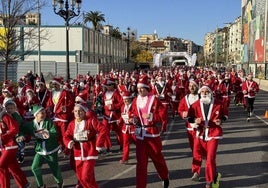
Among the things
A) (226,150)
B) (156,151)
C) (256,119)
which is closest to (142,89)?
(156,151)

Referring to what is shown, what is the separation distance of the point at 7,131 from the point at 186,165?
433 cm

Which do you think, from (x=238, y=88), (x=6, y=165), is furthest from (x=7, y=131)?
(x=238, y=88)

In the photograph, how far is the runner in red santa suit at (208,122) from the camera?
A: 25.6 feet

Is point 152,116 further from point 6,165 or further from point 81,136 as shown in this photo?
point 6,165

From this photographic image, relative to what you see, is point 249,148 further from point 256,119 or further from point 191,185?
point 256,119

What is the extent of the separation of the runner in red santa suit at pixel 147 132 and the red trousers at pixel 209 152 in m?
0.74

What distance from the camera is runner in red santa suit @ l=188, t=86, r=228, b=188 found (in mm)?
7816

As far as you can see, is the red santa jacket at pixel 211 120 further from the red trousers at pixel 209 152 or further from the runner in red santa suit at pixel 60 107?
the runner in red santa suit at pixel 60 107

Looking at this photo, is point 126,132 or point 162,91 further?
point 162,91

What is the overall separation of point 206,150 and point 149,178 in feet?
4.34

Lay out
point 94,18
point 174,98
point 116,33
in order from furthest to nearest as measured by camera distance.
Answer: point 116,33 → point 94,18 → point 174,98

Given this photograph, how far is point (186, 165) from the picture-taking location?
9898 mm

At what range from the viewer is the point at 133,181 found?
8.48m

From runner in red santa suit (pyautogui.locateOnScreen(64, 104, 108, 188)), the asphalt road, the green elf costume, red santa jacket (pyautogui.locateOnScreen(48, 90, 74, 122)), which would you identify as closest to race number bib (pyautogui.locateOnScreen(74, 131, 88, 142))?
runner in red santa suit (pyautogui.locateOnScreen(64, 104, 108, 188))
